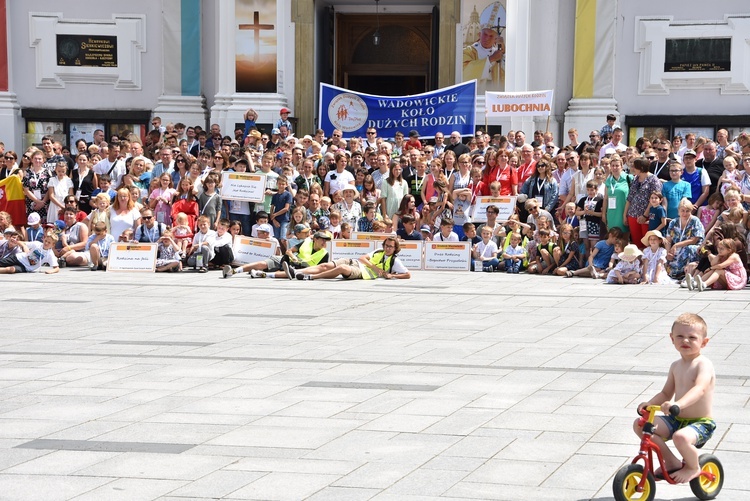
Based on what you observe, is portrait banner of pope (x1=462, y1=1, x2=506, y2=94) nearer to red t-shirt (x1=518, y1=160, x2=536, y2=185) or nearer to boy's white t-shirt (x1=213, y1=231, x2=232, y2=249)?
red t-shirt (x1=518, y1=160, x2=536, y2=185)

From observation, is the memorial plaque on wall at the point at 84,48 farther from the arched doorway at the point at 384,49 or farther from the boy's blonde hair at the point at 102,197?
the boy's blonde hair at the point at 102,197

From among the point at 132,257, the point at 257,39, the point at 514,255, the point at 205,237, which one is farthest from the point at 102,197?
the point at 257,39

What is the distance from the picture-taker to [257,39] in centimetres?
2711

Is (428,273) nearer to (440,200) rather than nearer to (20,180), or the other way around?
(440,200)

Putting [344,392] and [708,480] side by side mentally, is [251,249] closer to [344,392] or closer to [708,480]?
[344,392]

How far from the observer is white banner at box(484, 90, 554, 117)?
2170cm

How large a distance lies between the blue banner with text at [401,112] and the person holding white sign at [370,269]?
473 cm

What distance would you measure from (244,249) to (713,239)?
673 cm

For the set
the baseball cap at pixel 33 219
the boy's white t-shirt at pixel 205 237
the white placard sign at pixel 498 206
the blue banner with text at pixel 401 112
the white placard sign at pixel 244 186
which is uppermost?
the blue banner with text at pixel 401 112

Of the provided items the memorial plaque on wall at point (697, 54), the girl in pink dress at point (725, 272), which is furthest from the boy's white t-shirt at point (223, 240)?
the memorial plaque on wall at point (697, 54)

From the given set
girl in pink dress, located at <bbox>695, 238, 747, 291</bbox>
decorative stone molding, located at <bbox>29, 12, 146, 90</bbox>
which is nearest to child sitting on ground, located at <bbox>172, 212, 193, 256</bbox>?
girl in pink dress, located at <bbox>695, 238, 747, 291</bbox>

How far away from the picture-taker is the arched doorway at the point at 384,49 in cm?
2927

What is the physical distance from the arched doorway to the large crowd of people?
28.6 feet

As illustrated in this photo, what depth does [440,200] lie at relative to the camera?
18.8m
